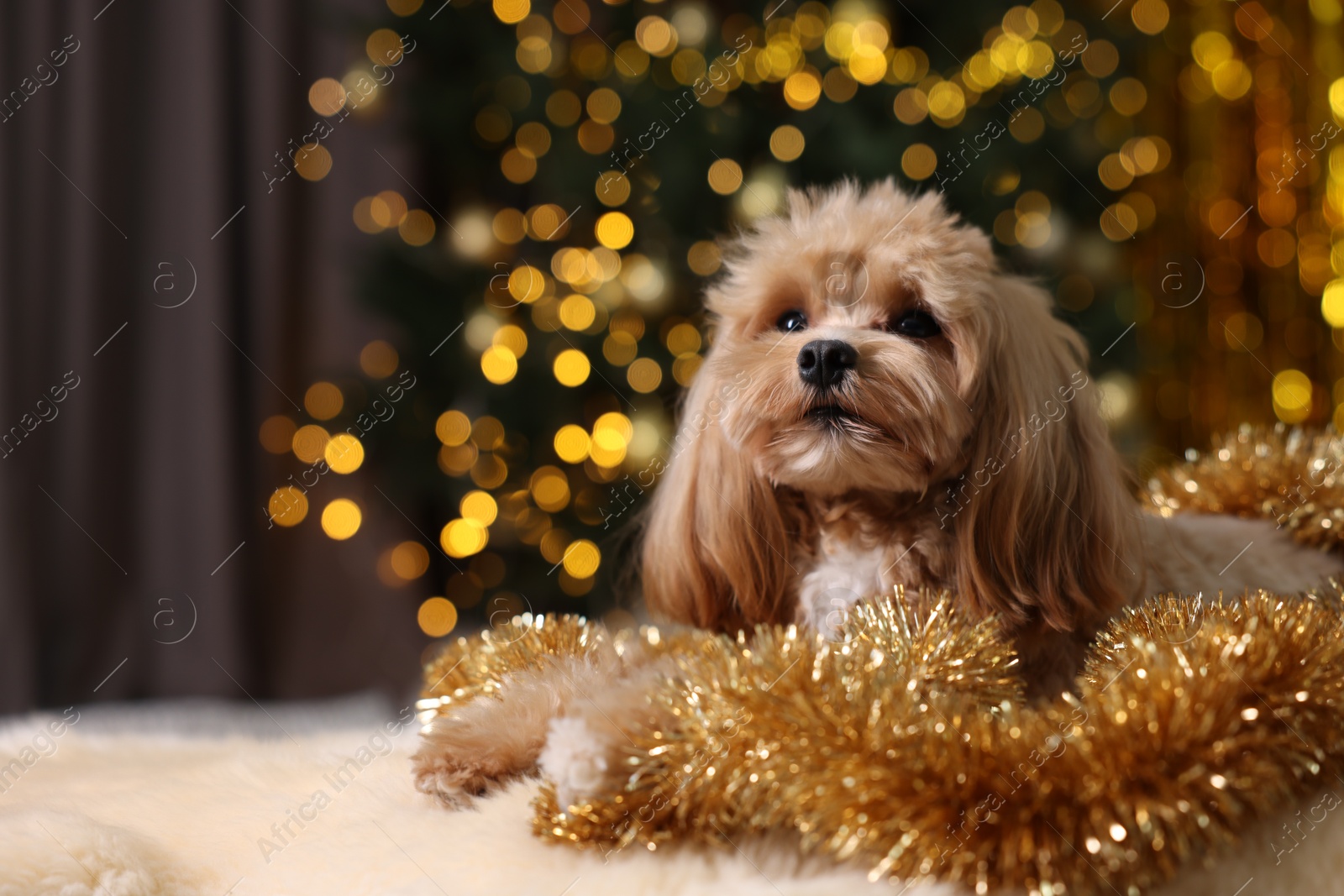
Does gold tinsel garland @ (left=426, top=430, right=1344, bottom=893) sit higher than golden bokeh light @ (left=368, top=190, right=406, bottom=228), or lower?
lower

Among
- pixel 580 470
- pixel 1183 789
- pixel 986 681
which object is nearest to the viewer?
pixel 1183 789

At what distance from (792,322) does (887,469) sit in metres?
0.29

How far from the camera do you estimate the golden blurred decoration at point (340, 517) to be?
307cm

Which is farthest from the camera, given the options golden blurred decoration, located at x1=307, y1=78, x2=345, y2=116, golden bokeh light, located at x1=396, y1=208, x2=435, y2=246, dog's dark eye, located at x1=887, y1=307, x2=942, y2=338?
golden blurred decoration, located at x1=307, y1=78, x2=345, y2=116

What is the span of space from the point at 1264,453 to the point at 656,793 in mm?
1267

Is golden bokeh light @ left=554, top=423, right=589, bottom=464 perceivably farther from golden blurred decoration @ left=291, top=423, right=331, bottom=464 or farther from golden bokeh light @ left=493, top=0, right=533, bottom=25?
golden bokeh light @ left=493, top=0, right=533, bottom=25

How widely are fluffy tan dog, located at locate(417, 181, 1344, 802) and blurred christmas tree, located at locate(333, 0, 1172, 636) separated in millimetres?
930

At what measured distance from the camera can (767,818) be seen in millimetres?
795

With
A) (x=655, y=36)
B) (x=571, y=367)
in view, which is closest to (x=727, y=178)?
(x=655, y=36)

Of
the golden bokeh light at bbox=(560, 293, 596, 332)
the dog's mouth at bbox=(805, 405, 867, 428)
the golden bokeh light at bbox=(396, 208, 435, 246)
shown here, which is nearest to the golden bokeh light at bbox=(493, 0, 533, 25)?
the golden bokeh light at bbox=(396, 208, 435, 246)

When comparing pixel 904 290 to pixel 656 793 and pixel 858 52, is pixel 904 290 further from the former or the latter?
pixel 858 52

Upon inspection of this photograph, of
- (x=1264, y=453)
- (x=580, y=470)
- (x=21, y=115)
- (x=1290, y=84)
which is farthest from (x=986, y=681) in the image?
(x=1290, y=84)

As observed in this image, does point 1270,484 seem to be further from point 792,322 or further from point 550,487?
point 550,487

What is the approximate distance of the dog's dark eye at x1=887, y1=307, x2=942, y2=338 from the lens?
1.27 m
